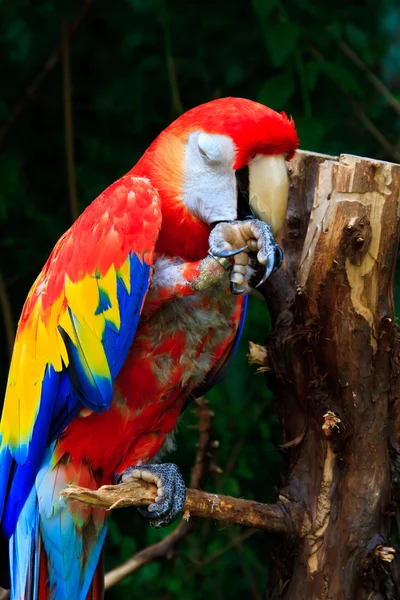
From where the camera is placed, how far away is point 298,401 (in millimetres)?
1396

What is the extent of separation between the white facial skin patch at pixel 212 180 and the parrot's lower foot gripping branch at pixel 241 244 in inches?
1.6

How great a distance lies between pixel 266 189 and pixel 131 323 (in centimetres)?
28

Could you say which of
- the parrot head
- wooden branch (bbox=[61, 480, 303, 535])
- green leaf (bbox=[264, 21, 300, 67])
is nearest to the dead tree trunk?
wooden branch (bbox=[61, 480, 303, 535])

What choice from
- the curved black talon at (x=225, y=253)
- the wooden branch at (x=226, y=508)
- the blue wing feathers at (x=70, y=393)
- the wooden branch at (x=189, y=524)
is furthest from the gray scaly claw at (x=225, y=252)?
the wooden branch at (x=189, y=524)

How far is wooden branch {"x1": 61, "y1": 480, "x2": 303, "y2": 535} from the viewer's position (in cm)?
127

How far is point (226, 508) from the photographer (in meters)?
1.31

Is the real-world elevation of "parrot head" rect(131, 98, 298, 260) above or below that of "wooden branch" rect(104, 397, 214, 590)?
above

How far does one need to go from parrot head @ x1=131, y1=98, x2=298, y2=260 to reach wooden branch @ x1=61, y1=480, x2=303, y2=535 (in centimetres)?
38

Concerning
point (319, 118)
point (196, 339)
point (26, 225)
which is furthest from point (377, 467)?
point (26, 225)

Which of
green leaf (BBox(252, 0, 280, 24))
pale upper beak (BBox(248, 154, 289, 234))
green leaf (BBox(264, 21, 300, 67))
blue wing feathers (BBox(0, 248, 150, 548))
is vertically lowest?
blue wing feathers (BBox(0, 248, 150, 548))

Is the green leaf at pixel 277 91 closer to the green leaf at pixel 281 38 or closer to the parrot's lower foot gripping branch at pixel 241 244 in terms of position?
the green leaf at pixel 281 38

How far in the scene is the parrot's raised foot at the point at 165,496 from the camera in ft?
4.32

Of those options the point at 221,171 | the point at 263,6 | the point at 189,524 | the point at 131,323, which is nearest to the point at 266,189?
the point at 221,171

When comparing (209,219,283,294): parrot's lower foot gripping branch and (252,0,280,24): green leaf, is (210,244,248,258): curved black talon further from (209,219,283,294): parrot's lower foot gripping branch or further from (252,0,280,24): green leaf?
(252,0,280,24): green leaf
